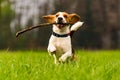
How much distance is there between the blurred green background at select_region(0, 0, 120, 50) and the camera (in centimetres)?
2103

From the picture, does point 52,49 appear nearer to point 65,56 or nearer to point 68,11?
point 65,56

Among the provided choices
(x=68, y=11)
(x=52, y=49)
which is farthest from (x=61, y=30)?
(x=68, y=11)

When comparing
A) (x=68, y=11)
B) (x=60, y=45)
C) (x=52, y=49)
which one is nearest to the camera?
(x=52, y=49)

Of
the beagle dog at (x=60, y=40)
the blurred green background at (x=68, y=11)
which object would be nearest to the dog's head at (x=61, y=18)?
the beagle dog at (x=60, y=40)

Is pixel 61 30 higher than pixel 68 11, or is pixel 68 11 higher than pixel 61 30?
pixel 61 30

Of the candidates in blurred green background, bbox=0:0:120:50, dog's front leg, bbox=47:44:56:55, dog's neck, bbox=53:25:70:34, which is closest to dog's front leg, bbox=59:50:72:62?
dog's front leg, bbox=47:44:56:55

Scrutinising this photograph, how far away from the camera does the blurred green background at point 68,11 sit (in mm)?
21031

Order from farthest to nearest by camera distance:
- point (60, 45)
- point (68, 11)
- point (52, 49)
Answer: point (68, 11), point (60, 45), point (52, 49)

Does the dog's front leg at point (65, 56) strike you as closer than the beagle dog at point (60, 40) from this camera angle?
Yes

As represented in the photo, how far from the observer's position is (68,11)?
71.9 feet

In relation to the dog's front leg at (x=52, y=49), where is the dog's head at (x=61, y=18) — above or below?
above

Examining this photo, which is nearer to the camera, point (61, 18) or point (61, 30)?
point (61, 18)

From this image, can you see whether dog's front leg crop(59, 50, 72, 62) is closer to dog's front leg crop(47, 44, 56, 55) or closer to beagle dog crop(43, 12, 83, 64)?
beagle dog crop(43, 12, 83, 64)

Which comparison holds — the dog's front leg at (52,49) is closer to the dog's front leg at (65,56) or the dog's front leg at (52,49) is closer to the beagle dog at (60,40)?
the beagle dog at (60,40)
